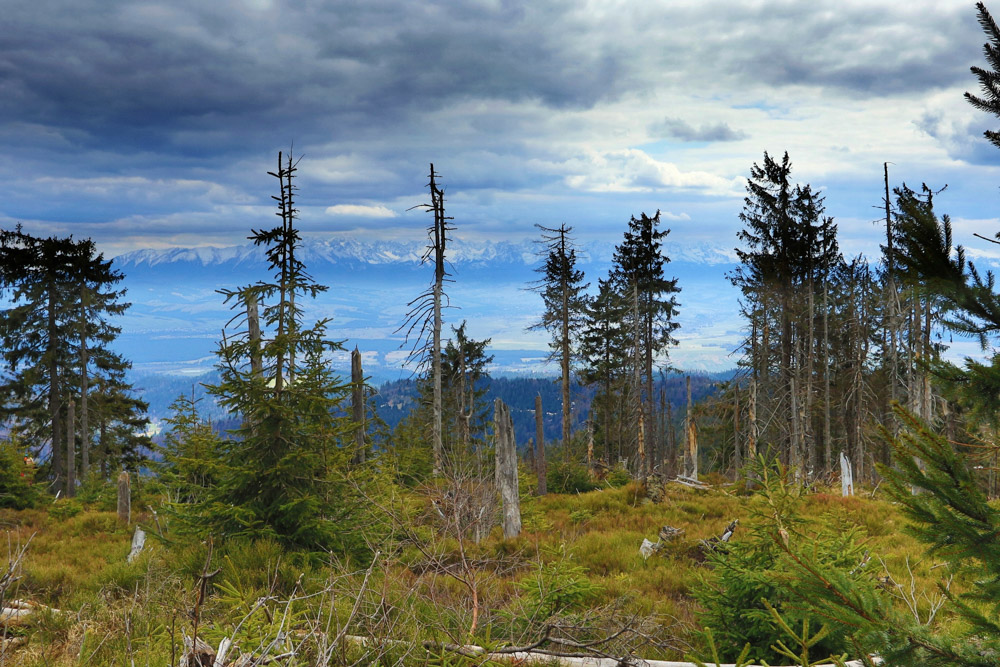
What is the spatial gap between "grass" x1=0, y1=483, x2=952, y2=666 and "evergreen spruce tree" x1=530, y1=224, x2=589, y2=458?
1463cm

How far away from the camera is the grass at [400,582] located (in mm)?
4451

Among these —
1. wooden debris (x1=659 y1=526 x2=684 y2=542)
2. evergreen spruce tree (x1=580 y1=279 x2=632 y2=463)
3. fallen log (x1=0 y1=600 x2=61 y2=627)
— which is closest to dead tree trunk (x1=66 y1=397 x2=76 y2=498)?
fallen log (x1=0 y1=600 x2=61 y2=627)

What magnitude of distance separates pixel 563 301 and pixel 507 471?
62.8 ft

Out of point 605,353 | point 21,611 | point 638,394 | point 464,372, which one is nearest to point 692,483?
point 638,394

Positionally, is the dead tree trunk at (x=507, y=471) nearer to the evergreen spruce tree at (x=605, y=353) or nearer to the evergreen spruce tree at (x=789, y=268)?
the evergreen spruce tree at (x=789, y=268)

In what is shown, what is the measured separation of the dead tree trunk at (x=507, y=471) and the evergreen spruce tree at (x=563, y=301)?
1569 centimetres

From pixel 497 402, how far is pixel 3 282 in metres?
25.7

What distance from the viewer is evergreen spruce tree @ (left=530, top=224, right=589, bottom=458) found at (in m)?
30.6

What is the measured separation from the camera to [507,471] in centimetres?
1409

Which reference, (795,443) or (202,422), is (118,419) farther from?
(795,443)

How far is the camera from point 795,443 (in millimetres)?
21766

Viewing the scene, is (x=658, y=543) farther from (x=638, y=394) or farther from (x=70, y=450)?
(x=70, y=450)

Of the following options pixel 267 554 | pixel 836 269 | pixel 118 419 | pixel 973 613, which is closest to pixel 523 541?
pixel 267 554

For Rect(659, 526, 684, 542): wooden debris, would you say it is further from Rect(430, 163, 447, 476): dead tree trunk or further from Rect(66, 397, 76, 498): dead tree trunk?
Rect(66, 397, 76, 498): dead tree trunk
